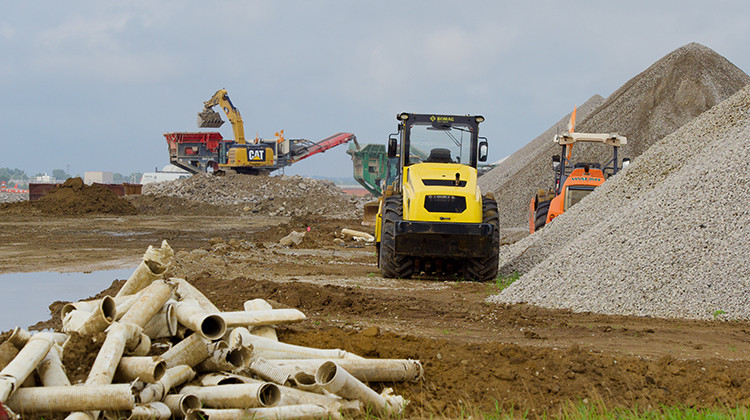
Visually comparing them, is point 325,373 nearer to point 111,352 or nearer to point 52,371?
point 111,352

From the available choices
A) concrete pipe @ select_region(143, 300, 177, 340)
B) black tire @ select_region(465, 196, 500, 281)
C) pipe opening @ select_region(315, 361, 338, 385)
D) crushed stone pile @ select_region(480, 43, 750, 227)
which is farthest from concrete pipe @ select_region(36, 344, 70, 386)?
crushed stone pile @ select_region(480, 43, 750, 227)

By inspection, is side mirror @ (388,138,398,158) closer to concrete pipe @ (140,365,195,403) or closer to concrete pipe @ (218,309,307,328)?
concrete pipe @ (218,309,307,328)

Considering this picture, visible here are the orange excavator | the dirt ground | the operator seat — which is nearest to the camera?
the dirt ground

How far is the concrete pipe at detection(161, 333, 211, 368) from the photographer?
4.57 meters

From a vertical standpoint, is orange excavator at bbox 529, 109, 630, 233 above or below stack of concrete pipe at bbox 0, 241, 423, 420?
above

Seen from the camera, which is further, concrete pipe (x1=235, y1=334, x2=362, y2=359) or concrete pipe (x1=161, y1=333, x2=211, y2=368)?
concrete pipe (x1=235, y1=334, x2=362, y2=359)

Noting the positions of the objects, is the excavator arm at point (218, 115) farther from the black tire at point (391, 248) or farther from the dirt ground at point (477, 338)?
the black tire at point (391, 248)

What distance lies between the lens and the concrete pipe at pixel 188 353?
4.57 m

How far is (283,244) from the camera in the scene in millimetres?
18000

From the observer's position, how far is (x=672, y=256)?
8.67 metres

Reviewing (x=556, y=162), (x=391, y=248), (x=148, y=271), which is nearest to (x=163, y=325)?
(x=148, y=271)

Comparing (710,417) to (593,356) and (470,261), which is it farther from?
(470,261)

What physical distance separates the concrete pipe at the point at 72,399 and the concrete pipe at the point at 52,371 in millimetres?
231

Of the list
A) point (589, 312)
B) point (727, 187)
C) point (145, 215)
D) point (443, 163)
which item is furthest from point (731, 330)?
point (145, 215)
